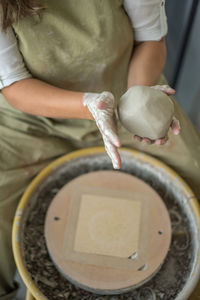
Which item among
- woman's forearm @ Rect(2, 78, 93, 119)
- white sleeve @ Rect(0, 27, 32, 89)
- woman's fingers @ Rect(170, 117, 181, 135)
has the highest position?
white sleeve @ Rect(0, 27, 32, 89)

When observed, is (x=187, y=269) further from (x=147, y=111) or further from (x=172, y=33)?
(x=172, y=33)

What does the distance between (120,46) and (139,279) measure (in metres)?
0.67

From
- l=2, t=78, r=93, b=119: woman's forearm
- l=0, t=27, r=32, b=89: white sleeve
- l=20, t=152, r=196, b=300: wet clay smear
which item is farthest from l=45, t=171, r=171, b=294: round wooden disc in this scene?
l=0, t=27, r=32, b=89: white sleeve

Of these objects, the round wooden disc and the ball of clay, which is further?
the round wooden disc

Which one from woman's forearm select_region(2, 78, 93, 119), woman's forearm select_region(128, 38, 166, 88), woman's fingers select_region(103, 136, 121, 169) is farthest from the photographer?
woman's forearm select_region(128, 38, 166, 88)

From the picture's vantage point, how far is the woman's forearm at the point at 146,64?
0.91 metres

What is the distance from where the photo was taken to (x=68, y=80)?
2.90 ft

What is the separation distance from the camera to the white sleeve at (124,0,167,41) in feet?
2.73

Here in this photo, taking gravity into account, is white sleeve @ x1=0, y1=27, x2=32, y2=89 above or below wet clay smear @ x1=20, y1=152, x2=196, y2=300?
above

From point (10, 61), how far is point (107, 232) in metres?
0.57

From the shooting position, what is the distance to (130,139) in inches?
39.3

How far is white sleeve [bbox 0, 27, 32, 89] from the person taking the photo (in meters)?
0.75

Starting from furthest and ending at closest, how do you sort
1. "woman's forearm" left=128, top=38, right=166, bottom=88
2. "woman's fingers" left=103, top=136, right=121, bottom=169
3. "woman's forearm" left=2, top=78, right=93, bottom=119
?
"woman's forearm" left=128, top=38, right=166, bottom=88
"woman's forearm" left=2, top=78, right=93, bottom=119
"woman's fingers" left=103, top=136, right=121, bottom=169

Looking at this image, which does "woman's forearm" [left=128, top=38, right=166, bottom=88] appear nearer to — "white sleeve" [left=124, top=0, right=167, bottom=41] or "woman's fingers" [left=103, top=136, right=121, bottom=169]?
"white sleeve" [left=124, top=0, right=167, bottom=41]
